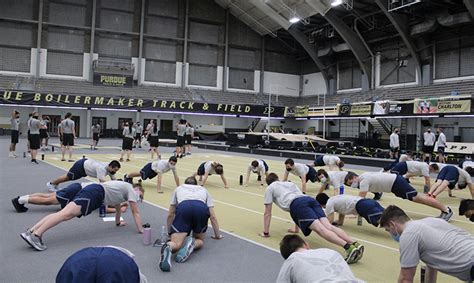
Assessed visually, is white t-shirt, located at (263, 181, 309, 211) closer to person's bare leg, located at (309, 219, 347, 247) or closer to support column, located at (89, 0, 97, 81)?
person's bare leg, located at (309, 219, 347, 247)

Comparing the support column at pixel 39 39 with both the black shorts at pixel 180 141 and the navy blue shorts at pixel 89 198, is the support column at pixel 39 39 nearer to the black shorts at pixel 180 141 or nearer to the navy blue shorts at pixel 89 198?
the black shorts at pixel 180 141

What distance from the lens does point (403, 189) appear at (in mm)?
6949

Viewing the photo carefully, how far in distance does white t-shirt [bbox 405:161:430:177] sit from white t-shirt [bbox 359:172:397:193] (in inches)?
128

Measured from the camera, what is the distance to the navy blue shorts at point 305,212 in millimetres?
5121

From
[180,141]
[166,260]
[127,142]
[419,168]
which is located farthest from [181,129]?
[166,260]

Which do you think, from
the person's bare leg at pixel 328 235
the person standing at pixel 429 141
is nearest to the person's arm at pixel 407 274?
the person's bare leg at pixel 328 235

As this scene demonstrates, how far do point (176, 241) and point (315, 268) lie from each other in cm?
245

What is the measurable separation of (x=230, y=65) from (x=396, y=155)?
2682 centimetres

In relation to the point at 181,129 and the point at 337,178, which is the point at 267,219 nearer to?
the point at 337,178

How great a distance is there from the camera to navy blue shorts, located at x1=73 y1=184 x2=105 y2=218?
5207 millimetres

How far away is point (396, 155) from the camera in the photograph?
20.0 meters

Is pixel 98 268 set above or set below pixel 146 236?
above

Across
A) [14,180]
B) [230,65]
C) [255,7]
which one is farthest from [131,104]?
[14,180]

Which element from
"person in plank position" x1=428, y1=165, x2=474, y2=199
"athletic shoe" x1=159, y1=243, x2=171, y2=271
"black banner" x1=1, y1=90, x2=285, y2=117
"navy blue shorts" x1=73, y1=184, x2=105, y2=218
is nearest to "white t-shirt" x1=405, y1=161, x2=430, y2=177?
"person in plank position" x1=428, y1=165, x2=474, y2=199
